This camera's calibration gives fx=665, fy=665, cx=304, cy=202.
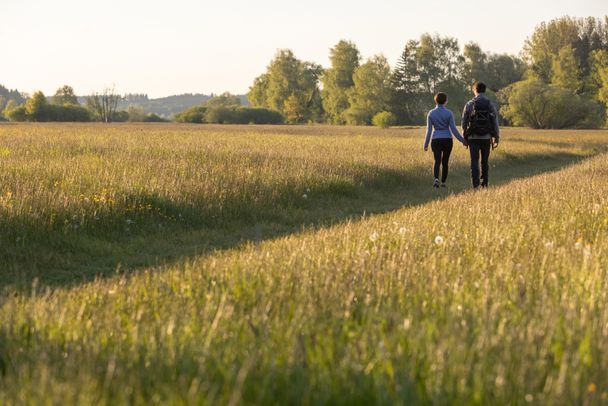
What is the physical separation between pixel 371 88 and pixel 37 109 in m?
45.1

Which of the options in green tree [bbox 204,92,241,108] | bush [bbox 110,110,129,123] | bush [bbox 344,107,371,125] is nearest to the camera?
bush [bbox 344,107,371,125]

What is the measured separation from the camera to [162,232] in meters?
9.41

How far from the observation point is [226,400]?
8.84ft

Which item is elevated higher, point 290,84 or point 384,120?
point 290,84

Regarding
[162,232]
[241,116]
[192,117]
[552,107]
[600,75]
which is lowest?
[162,232]

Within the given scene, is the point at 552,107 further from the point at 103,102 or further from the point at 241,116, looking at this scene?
the point at 103,102

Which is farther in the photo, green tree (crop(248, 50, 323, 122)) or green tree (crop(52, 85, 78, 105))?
green tree (crop(52, 85, 78, 105))

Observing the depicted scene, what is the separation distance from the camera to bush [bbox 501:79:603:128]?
74.3 meters

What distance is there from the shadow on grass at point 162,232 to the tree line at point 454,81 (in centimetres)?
6686

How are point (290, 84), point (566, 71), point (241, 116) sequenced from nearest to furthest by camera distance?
1. point (566, 71)
2. point (241, 116)
3. point (290, 84)

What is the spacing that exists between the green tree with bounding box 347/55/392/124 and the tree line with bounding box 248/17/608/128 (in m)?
0.14

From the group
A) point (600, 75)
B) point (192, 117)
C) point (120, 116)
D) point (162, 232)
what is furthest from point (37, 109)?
point (162, 232)

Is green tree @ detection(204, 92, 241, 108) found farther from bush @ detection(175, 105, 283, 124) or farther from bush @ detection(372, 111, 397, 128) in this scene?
bush @ detection(372, 111, 397, 128)

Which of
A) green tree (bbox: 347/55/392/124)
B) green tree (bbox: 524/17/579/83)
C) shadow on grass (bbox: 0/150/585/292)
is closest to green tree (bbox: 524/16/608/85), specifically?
green tree (bbox: 524/17/579/83)
